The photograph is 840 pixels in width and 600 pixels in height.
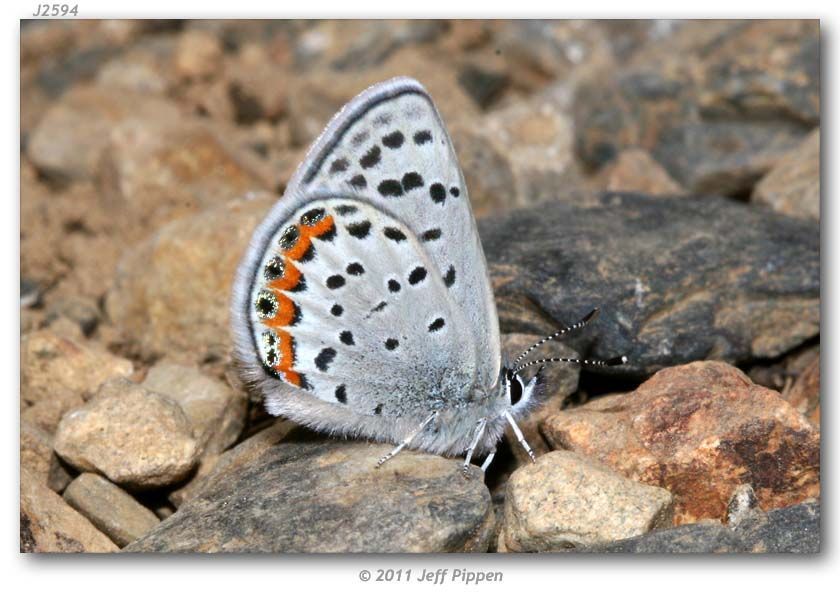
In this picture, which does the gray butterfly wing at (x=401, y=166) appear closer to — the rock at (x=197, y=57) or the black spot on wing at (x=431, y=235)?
the black spot on wing at (x=431, y=235)

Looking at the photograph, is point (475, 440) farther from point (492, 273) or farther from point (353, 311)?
point (492, 273)

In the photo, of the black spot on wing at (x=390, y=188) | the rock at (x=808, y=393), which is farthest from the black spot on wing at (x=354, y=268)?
the rock at (x=808, y=393)

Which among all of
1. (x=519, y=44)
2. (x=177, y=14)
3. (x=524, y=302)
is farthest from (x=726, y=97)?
(x=177, y=14)

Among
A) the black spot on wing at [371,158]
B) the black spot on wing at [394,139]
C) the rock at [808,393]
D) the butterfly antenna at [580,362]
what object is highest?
the black spot on wing at [394,139]

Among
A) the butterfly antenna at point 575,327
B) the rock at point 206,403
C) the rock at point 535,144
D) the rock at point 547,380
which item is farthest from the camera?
the rock at point 535,144

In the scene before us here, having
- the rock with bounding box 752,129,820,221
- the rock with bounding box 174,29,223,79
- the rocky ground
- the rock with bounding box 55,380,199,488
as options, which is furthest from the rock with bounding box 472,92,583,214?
the rock with bounding box 55,380,199,488

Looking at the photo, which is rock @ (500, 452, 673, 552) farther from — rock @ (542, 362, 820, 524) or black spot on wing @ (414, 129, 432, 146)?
black spot on wing @ (414, 129, 432, 146)

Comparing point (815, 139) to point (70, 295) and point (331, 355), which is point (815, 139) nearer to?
point (331, 355)
